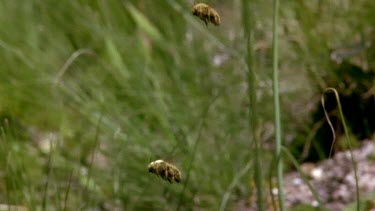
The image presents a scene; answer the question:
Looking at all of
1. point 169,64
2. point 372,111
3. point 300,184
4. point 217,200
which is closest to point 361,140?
→ point 372,111

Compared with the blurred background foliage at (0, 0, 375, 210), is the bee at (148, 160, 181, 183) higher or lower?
lower

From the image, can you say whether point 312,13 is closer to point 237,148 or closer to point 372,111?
point 372,111

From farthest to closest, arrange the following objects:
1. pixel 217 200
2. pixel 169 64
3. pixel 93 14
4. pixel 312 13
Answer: pixel 93 14 → pixel 169 64 → pixel 312 13 → pixel 217 200

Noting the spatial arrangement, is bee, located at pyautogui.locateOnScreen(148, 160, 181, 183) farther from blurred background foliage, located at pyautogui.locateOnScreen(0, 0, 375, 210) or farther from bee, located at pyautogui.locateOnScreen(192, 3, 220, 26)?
blurred background foliage, located at pyautogui.locateOnScreen(0, 0, 375, 210)

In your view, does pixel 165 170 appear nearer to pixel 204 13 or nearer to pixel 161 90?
pixel 204 13

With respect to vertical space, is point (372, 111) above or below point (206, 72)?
below

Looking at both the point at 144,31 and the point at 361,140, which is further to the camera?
the point at 144,31

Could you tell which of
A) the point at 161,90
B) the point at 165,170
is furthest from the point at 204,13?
the point at 161,90

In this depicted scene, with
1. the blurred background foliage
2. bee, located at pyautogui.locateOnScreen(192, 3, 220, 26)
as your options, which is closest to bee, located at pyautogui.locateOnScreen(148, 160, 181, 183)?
bee, located at pyautogui.locateOnScreen(192, 3, 220, 26)
